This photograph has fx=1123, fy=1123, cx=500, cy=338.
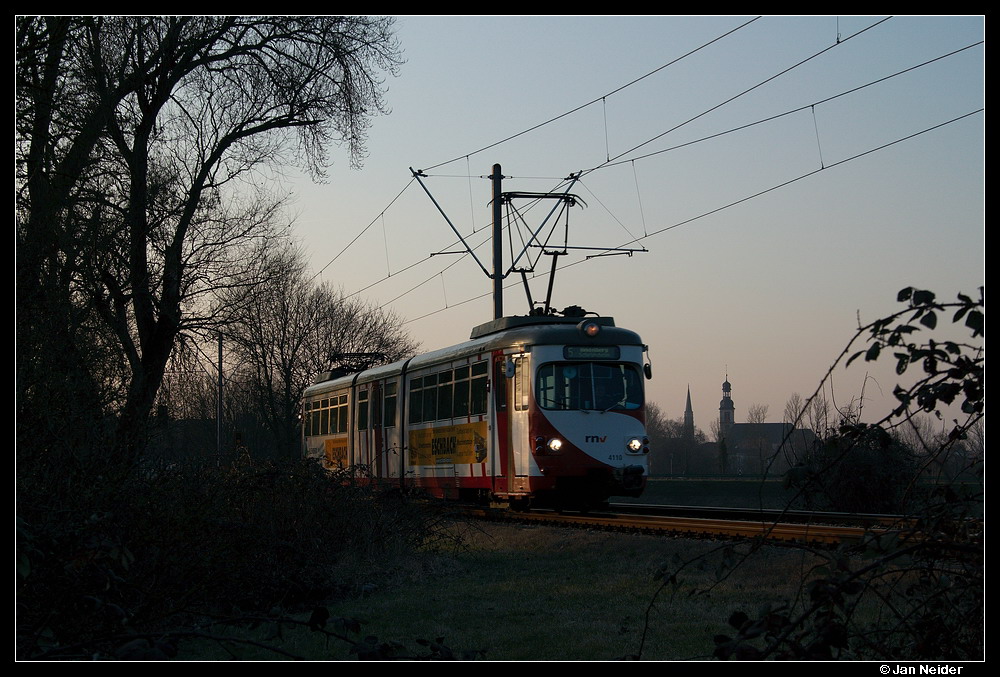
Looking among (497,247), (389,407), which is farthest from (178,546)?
(497,247)

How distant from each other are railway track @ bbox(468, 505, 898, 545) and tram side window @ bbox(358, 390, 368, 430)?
5394 mm

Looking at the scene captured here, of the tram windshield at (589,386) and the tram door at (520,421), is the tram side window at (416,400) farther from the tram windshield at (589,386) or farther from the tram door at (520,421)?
the tram windshield at (589,386)

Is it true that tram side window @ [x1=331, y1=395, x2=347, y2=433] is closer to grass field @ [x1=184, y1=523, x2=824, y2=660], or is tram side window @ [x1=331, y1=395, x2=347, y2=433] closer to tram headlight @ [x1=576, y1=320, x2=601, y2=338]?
tram headlight @ [x1=576, y1=320, x2=601, y2=338]

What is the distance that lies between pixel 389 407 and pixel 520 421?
5.79m

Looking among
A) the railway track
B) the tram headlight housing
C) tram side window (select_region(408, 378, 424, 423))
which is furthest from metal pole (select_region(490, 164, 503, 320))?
the tram headlight housing

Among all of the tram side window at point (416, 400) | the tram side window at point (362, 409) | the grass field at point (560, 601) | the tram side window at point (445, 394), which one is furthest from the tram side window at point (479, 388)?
the tram side window at point (362, 409)

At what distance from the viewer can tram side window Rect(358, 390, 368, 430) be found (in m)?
24.5

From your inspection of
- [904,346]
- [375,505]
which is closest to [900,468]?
[375,505]

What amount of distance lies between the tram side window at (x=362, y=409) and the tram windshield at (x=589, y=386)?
7674 mm

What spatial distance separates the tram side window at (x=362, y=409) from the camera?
2447cm

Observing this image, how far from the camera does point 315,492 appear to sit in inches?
485

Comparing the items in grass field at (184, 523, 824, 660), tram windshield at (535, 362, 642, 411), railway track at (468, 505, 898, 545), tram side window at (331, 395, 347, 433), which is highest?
tram side window at (331, 395, 347, 433)

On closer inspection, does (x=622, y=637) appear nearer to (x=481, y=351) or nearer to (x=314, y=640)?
(x=314, y=640)
